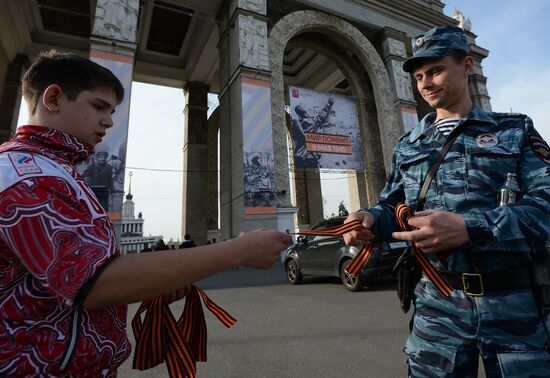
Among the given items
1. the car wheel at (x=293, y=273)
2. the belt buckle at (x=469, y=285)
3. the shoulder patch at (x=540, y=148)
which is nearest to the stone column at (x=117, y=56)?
the car wheel at (x=293, y=273)

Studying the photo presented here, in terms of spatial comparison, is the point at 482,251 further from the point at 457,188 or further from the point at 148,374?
the point at 148,374

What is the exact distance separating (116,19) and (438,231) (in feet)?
47.1

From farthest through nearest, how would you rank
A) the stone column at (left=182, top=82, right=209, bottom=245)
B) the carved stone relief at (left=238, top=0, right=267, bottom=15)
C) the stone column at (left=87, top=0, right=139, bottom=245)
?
the stone column at (left=182, top=82, right=209, bottom=245)
the carved stone relief at (left=238, top=0, right=267, bottom=15)
the stone column at (left=87, top=0, right=139, bottom=245)

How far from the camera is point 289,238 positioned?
3.55ft

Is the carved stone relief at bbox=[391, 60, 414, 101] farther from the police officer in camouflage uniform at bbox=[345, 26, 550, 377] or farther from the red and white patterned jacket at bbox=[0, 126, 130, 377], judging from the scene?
the red and white patterned jacket at bbox=[0, 126, 130, 377]

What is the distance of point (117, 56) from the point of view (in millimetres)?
11477

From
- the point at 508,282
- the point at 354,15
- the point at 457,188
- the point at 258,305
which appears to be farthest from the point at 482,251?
the point at 354,15

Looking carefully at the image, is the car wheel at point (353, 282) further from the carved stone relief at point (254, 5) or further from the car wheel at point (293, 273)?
the carved stone relief at point (254, 5)

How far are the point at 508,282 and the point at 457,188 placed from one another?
0.41 meters

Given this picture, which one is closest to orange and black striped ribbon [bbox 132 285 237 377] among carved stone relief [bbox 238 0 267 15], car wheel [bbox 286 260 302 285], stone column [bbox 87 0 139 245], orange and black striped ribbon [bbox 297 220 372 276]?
orange and black striped ribbon [bbox 297 220 372 276]

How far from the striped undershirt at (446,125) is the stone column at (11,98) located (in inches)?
762

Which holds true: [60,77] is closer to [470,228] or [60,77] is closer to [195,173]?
[470,228]

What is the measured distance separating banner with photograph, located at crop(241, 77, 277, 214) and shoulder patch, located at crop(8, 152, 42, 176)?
1105 centimetres

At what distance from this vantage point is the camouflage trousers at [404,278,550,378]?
1.12 metres
